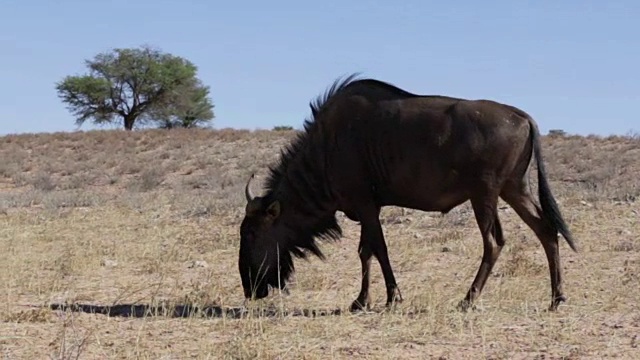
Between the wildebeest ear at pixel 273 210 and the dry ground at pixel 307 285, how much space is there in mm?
790

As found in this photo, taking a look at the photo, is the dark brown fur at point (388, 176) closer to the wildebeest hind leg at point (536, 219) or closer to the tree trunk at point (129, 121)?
the wildebeest hind leg at point (536, 219)

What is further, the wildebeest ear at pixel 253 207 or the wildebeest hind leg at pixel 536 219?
the wildebeest ear at pixel 253 207

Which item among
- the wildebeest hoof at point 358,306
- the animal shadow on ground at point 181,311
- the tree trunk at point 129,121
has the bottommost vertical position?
the animal shadow on ground at point 181,311

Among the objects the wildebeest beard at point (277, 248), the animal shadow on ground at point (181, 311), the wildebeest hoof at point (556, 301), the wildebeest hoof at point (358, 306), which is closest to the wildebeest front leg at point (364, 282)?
the wildebeest hoof at point (358, 306)

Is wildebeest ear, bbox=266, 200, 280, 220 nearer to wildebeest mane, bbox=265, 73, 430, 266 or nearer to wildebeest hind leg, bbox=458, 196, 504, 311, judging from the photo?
wildebeest mane, bbox=265, 73, 430, 266

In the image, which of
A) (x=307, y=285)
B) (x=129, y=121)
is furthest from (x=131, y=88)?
(x=307, y=285)

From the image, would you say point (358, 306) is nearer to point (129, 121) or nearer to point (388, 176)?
point (388, 176)

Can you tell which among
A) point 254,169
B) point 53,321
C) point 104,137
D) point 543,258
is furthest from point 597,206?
point 104,137

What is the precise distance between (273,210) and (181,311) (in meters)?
1.37

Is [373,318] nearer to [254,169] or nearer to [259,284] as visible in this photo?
[259,284]

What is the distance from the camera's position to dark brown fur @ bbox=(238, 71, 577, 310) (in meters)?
7.82

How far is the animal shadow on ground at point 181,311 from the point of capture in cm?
730

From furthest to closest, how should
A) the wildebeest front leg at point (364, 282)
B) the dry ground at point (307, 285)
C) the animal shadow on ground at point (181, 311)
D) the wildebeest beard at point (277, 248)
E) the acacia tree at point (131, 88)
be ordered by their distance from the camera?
the acacia tree at point (131, 88) → the wildebeest beard at point (277, 248) → the wildebeest front leg at point (364, 282) → the animal shadow on ground at point (181, 311) → the dry ground at point (307, 285)

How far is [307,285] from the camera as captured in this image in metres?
9.41
